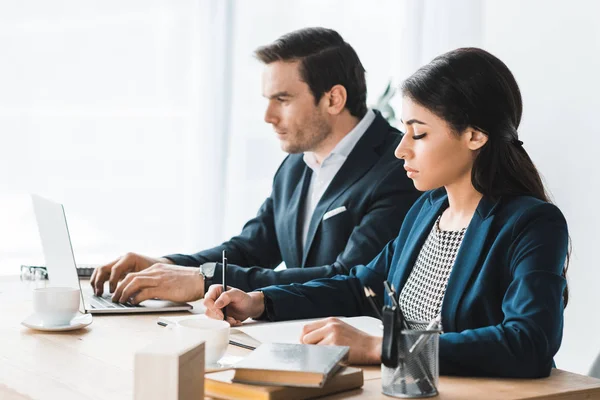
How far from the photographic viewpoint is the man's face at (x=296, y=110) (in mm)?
2635

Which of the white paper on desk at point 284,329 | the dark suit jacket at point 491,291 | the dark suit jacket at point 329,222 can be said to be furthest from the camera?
the dark suit jacket at point 329,222

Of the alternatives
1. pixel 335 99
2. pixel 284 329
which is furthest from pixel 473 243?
pixel 335 99

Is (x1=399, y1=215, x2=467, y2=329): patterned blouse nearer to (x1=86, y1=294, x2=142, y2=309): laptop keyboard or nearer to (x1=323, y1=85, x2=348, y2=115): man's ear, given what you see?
(x1=86, y1=294, x2=142, y2=309): laptop keyboard

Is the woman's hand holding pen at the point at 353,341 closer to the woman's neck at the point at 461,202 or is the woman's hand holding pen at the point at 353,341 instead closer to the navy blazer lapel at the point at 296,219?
the woman's neck at the point at 461,202

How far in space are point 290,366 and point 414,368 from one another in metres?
0.18

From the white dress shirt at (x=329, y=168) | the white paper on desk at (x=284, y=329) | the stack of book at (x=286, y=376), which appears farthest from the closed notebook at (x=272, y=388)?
the white dress shirt at (x=329, y=168)

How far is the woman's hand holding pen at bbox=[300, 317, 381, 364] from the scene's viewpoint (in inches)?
54.1

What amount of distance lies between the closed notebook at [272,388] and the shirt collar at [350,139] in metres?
1.37

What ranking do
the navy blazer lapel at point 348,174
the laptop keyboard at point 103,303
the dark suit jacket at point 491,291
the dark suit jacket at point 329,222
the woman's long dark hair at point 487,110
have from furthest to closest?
the navy blazer lapel at point 348,174 < the dark suit jacket at point 329,222 < the laptop keyboard at point 103,303 < the woman's long dark hair at point 487,110 < the dark suit jacket at point 491,291

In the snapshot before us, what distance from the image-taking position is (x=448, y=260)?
170 cm

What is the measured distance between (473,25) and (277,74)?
156cm

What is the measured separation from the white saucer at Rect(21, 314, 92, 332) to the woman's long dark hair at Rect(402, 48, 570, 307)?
2.76ft

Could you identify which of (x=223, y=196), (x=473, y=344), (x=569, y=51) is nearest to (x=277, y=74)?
(x=223, y=196)

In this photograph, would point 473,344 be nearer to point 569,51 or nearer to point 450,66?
point 450,66
